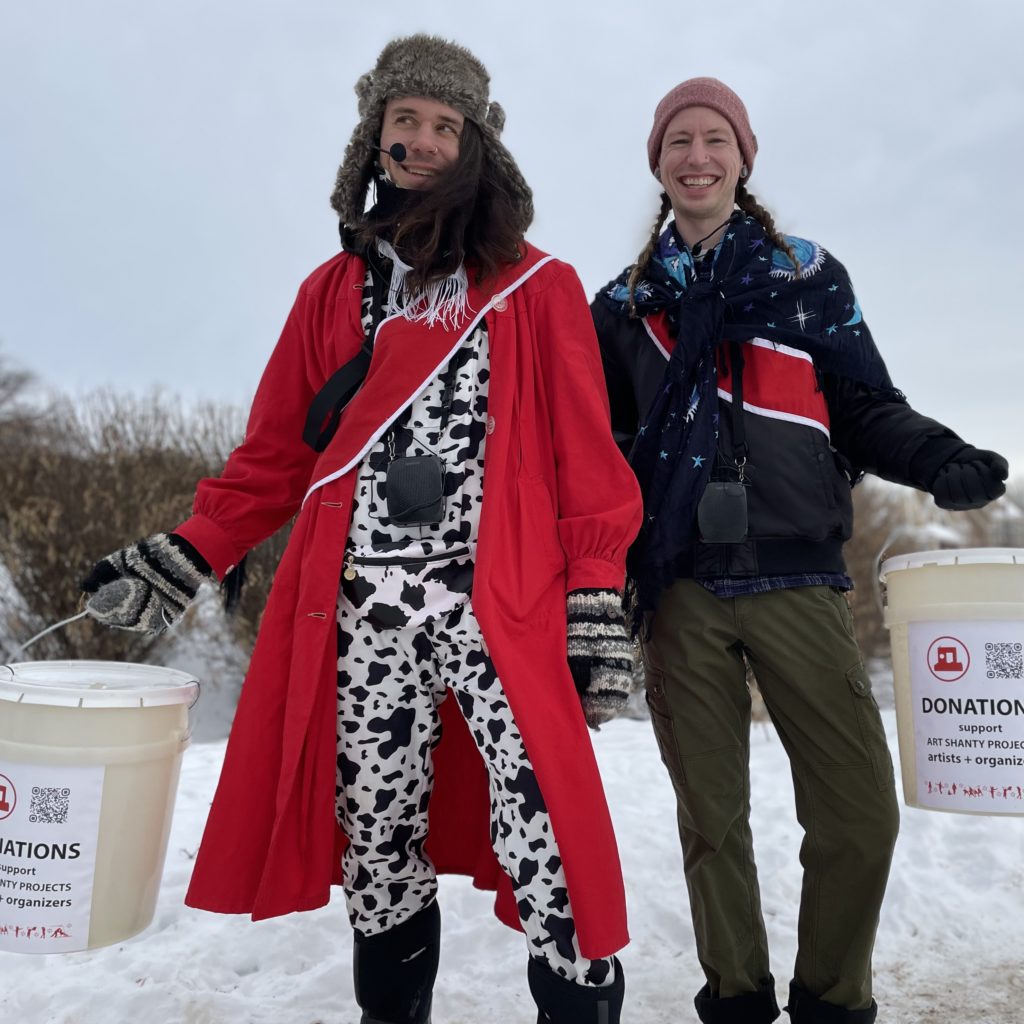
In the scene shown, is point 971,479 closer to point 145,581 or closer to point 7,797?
point 145,581

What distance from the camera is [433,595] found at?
6.35 ft

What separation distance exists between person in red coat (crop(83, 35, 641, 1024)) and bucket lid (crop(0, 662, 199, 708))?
13 cm

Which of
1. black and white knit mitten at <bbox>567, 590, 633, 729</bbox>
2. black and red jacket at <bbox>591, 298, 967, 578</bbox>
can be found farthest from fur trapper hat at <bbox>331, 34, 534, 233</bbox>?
black and white knit mitten at <bbox>567, 590, 633, 729</bbox>

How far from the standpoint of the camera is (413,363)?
203cm

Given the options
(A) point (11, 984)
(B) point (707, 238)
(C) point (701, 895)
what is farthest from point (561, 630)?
(A) point (11, 984)

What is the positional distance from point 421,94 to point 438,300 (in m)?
0.48

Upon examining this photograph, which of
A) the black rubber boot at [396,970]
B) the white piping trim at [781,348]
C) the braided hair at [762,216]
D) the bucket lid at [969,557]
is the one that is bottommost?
the black rubber boot at [396,970]

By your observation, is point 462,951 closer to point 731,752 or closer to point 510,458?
point 731,752

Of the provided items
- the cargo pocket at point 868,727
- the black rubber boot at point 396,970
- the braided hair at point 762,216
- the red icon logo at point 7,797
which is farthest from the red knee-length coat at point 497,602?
the cargo pocket at point 868,727

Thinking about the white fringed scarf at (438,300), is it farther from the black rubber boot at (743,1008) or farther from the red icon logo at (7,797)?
the black rubber boot at (743,1008)

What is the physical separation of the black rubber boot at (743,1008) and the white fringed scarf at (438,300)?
1656 mm

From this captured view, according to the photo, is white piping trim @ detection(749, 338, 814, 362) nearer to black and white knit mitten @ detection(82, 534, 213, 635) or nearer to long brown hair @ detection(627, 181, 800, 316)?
long brown hair @ detection(627, 181, 800, 316)

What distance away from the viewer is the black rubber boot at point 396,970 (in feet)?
6.93

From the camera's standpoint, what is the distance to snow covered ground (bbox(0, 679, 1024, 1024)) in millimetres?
2645
